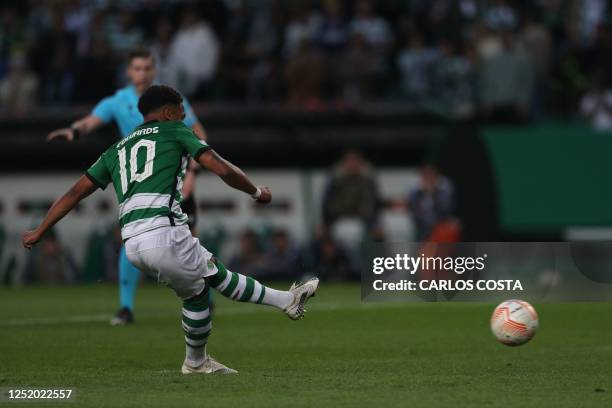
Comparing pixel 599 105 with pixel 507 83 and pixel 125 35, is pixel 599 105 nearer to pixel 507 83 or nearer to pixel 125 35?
pixel 507 83

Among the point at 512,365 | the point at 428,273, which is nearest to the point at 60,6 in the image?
the point at 428,273

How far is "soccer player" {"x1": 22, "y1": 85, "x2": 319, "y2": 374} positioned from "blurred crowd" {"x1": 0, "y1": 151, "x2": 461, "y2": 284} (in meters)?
11.4

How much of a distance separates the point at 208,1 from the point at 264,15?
3.12 feet

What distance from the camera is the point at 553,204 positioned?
814 inches

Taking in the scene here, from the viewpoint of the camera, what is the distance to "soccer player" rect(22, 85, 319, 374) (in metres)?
8.60

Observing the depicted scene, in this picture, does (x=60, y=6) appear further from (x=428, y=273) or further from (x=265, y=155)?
(x=428, y=273)

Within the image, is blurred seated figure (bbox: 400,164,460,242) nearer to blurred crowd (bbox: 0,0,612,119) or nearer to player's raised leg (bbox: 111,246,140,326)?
blurred crowd (bbox: 0,0,612,119)

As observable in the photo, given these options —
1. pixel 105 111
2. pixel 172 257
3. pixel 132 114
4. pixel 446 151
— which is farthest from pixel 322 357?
pixel 446 151

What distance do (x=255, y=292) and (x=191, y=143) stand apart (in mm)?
1090

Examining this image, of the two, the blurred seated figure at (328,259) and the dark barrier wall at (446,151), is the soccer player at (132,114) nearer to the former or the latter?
the blurred seated figure at (328,259)

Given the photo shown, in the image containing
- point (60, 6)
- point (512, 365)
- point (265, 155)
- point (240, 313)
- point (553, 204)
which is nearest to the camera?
point (512, 365)

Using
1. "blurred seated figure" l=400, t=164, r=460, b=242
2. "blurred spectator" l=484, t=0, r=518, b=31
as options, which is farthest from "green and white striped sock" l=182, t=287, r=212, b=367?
"blurred spectator" l=484, t=0, r=518, b=31

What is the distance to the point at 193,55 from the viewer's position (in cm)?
2180

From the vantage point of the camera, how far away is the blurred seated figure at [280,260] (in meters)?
20.8
